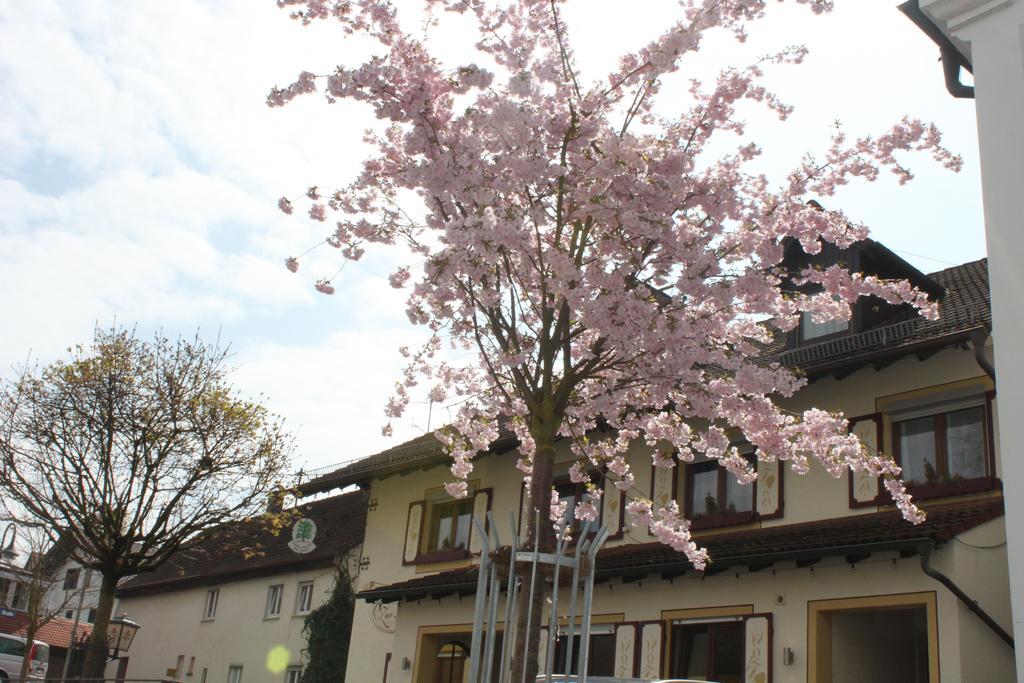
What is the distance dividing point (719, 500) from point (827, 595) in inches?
117

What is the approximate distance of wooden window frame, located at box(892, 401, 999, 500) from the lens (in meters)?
13.3

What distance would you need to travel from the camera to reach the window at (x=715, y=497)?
1620 centimetres

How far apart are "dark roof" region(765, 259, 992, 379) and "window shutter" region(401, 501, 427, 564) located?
9.08 metres

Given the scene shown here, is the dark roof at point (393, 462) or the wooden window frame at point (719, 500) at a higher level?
the dark roof at point (393, 462)

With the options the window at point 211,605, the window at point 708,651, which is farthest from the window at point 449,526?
the window at point 211,605

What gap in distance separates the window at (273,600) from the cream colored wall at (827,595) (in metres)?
13.6

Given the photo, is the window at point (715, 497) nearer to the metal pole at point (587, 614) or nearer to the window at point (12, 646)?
the metal pole at point (587, 614)

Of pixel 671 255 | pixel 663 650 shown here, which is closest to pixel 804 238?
pixel 671 255

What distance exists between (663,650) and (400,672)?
6903 millimetres

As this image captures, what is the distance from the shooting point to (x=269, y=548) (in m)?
30.8

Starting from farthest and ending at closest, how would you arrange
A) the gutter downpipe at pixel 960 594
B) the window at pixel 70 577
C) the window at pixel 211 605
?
the window at pixel 211 605 < the window at pixel 70 577 < the gutter downpipe at pixel 960 594

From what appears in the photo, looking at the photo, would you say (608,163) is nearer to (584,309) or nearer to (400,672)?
(584,309)

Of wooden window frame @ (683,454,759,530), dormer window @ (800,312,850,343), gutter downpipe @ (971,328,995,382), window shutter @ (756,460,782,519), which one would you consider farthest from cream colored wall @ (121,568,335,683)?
gutter downpipe @ (971,328,995,382)

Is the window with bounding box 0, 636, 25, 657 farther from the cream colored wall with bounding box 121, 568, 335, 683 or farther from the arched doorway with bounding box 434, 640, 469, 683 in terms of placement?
the arched doorway with bounding box 434, 640, 469, 683
